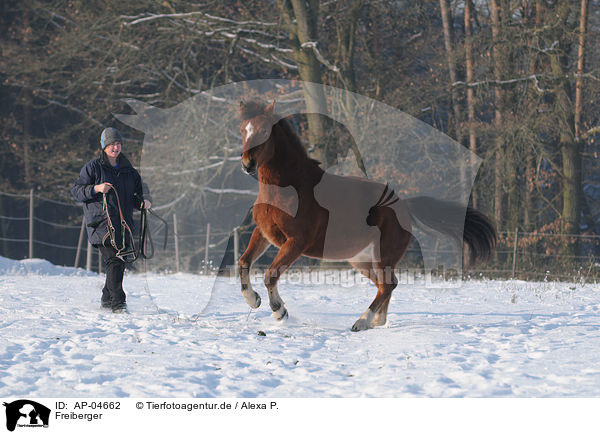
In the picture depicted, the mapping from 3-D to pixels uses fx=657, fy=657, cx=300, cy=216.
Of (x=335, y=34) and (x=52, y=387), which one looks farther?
(x=335, y=34)

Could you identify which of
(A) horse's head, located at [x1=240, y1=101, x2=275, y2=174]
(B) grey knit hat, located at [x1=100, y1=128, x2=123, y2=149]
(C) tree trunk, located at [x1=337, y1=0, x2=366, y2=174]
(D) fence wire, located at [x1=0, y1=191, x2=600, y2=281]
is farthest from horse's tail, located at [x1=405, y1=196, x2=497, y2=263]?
(C) tree trunk, located at [x1=337, y1=0, x2=366, y2=174]

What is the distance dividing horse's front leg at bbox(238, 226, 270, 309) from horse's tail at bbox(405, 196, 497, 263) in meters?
1.78

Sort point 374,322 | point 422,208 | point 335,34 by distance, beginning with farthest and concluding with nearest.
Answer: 1. point 335,34
2. point 422,208
3. point 374,322

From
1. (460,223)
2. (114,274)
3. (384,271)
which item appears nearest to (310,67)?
(460,223)

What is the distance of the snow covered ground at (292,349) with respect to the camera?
12.4 feet

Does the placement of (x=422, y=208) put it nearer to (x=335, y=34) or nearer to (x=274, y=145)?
(x=274, y=145)

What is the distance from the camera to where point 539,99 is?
14.2 m

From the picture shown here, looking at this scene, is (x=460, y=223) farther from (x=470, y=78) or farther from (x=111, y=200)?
(x=470, y=78)

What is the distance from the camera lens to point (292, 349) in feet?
15.9

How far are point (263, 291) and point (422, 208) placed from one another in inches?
121

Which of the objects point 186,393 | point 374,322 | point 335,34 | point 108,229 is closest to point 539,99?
point 335,34
